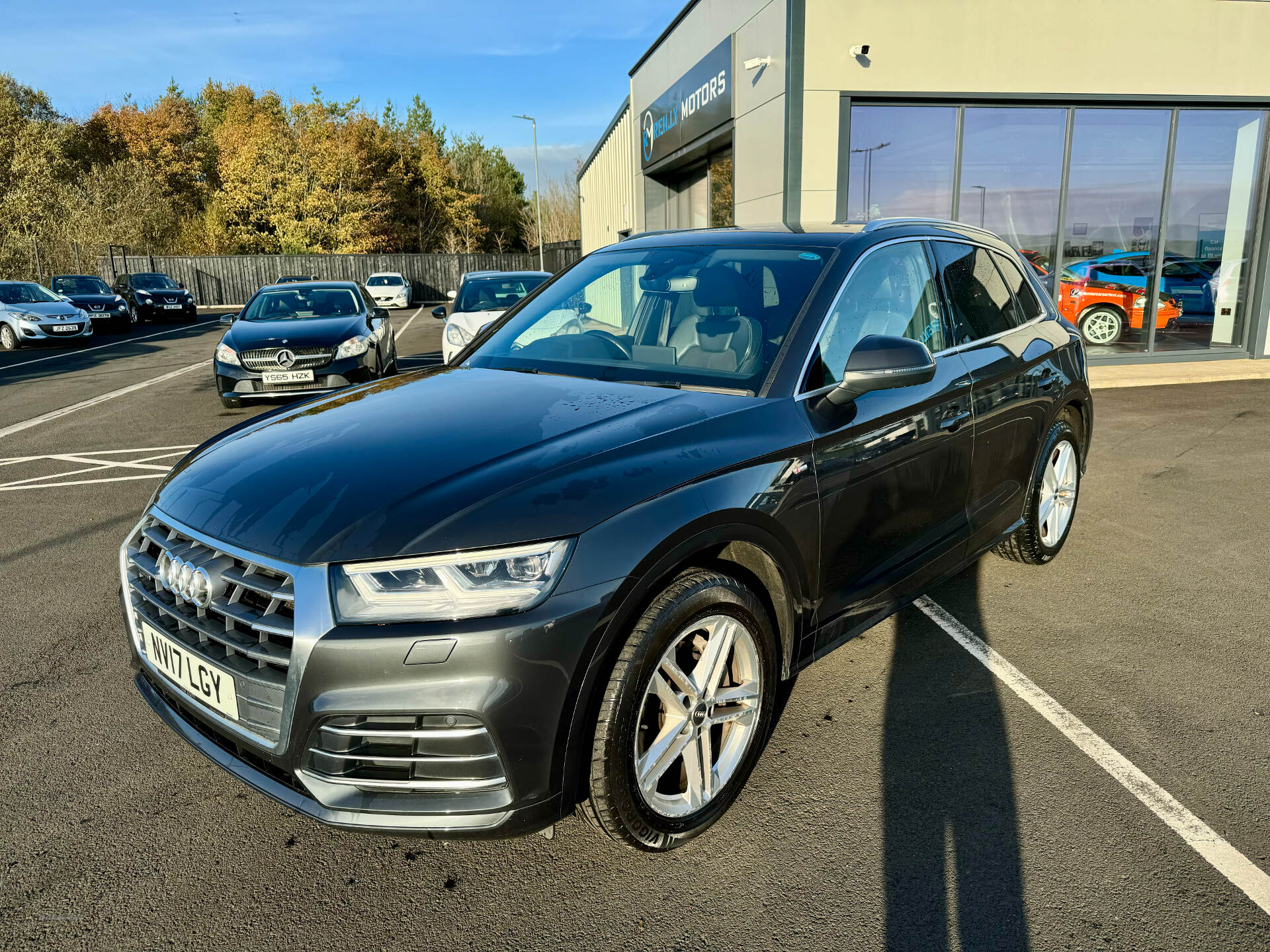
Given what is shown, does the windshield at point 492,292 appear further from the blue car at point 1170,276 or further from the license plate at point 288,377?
the blue car at point 1170,276

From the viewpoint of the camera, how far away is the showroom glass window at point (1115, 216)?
12.7m

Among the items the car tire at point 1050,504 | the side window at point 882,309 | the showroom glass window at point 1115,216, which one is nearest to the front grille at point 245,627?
the side window at point 882,309

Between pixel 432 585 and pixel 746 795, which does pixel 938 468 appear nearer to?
pixel 746 795

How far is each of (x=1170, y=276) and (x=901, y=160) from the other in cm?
502

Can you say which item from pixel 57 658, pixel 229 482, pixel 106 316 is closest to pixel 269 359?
pixel 57 658

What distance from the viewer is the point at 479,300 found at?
12.2 meters

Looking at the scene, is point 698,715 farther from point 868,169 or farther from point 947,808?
point 868,169

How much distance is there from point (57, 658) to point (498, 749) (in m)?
2.75

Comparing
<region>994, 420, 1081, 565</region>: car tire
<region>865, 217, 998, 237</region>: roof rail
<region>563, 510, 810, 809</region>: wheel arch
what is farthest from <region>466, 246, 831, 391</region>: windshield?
<region>994, 420, 1081, 565</region>: car tire

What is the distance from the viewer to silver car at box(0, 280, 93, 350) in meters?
19.3

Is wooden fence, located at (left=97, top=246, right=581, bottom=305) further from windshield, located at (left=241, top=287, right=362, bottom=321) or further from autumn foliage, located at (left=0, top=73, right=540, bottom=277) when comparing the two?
windshield, located at (left=241, top=287, right=362, bottom=321)

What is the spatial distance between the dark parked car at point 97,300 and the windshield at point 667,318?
25.3 metres

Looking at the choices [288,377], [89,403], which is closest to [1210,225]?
[288,377]

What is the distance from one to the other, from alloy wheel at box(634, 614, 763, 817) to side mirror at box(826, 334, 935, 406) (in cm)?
85
